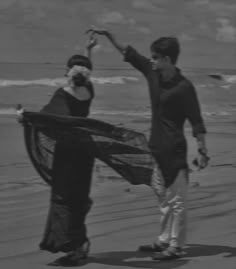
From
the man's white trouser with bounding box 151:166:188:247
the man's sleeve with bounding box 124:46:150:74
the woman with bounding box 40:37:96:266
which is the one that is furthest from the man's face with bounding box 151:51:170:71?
the man's white trouser with bounding box 151:166:188:247

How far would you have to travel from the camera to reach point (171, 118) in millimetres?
5609

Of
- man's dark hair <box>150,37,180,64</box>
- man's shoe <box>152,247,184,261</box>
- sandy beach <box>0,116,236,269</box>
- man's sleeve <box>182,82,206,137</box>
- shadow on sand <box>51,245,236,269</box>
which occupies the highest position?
man's dark hair <box>150,37,180,64</box>

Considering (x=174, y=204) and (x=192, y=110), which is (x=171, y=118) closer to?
(x=192, y=110)

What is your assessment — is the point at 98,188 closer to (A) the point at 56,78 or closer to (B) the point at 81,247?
(B) the point at 81,247

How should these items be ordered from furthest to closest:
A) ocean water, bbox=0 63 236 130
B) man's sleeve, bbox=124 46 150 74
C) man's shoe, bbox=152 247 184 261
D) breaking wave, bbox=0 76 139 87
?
breaking wave, bbox=0 76 139 87
ocean water, bbox=0 63 236 130
man's sleeve, bbox=124 46 150 74
man's shoe, bbox=152 247 184 261

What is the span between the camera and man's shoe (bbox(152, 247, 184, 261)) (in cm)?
566

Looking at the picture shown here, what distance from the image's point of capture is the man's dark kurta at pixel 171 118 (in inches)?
219

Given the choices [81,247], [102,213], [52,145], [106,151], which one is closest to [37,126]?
[52,145]

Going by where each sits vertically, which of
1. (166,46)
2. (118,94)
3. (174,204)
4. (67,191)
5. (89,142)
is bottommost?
(118,94)

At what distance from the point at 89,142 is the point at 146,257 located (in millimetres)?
935

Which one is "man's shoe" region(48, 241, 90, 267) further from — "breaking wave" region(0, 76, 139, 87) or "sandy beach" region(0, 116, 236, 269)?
"breaking wave" region(0, 76, 139, 87)

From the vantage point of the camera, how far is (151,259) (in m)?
5.73

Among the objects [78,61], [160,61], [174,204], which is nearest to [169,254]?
[174,204]

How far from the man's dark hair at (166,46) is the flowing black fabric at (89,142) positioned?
663mm
